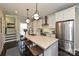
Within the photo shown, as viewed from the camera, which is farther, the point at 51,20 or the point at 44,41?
the point at 51,20

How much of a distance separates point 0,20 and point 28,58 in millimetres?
1825

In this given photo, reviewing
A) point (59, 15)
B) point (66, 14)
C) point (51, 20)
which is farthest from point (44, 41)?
point (66, 14)

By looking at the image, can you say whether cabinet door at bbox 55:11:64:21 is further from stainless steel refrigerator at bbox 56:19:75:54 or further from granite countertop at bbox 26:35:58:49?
granite countertop at bbox 26:35:58:49

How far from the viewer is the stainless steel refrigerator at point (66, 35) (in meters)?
3.70

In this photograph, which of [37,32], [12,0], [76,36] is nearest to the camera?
[12,0]

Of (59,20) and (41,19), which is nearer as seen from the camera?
(41,19)

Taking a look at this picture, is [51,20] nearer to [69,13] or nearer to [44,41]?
[69,13]

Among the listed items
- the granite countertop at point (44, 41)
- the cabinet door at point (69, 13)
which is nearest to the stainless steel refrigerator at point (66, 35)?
the cabinet door at point (69, 13)

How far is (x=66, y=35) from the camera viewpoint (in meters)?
3.85

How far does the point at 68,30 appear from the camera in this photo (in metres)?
3.77

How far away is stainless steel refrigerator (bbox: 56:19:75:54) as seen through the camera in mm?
3701

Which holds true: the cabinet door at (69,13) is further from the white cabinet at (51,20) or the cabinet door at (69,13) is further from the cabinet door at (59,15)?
the white cabinet at (51,20)

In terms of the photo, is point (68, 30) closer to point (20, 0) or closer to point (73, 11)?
point (73, 11)

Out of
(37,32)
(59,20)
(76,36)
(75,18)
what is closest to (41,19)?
(37,32)
